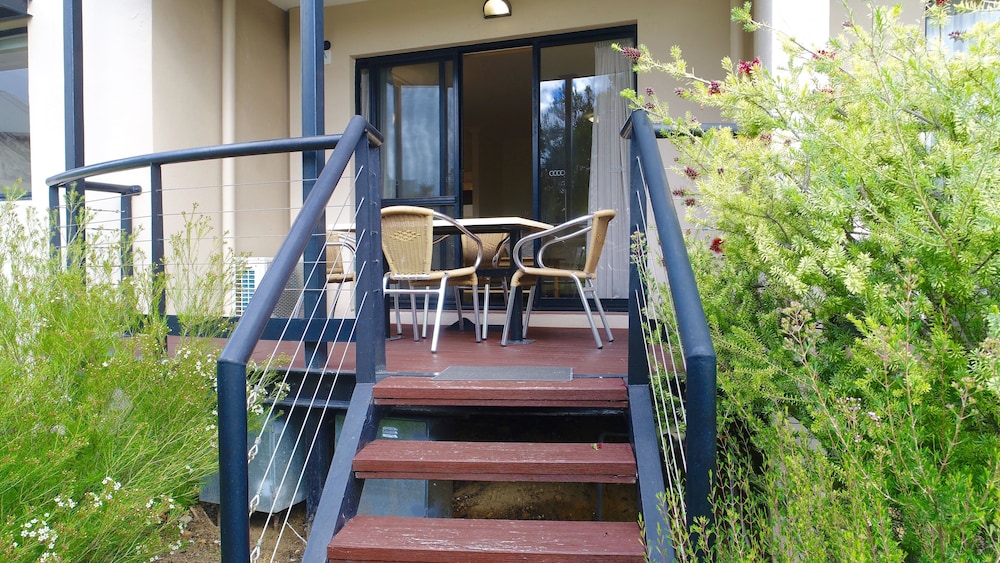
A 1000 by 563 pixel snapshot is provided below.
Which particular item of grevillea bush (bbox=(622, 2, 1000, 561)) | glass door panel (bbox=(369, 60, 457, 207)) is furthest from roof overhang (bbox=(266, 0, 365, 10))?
grevillea bush (bbox=(622, 2, 1000, 561))

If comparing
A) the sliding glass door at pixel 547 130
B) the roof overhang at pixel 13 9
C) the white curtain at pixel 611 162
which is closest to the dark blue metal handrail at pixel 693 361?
the sliding glass door at pixel 547 130

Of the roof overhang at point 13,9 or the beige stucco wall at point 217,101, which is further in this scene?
the roof overhang at point 13,9

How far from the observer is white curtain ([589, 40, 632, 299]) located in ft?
16.9

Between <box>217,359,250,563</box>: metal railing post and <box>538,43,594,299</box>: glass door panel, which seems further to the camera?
<box>538,43,594,299</box>: glass door panel

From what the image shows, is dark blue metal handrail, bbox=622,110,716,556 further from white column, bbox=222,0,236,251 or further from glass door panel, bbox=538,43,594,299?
white column, bbox=222,0,236,251

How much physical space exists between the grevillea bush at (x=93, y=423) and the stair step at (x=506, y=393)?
24.7 inches

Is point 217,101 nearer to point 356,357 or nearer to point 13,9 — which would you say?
point 13,9

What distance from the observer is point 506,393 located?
7.13 ft

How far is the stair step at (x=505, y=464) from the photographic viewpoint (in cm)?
188

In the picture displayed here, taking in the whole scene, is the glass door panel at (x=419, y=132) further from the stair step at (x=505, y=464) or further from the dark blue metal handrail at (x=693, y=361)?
the dark blue metal handrail at (x=693, y=361)

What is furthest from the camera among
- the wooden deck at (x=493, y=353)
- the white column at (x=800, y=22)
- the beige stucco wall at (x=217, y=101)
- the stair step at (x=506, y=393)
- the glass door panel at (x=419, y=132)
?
the glass door panel at (x=419, y=132)

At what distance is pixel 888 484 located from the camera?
1.34 meters

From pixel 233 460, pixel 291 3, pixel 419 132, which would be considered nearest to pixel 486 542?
pixel 233 460

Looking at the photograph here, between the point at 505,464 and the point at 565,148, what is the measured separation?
3.78 m
